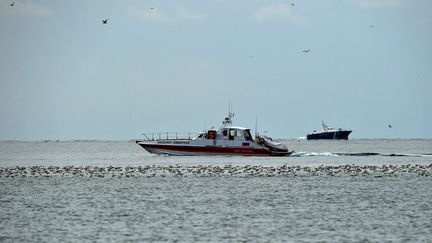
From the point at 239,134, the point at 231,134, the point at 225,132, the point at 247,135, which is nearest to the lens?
the point at 225,132

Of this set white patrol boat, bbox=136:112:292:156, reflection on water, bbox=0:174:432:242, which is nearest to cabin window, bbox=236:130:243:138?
white patrol boat, bbox=136:112:292:156

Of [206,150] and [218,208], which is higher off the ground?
[206,150]

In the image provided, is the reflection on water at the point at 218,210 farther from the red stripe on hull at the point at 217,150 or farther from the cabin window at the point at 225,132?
the cabin window at the point at 225,132

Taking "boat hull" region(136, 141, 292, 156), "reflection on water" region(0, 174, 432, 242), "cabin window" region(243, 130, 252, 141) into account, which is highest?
"cabin window" region(243, 130, 252, 141)

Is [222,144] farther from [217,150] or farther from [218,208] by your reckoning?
[218,208]

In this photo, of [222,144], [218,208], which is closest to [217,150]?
[222,144]

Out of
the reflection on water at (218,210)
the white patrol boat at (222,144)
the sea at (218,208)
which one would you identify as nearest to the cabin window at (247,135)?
the white patrol boat at (222,144)

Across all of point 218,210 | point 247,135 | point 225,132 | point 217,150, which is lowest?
point 218,210

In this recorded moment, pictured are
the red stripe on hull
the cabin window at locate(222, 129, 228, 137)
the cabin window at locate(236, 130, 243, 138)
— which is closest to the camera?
the red stripe on hull

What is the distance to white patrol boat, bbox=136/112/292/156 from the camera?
89.4 m

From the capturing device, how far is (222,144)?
89312 mm

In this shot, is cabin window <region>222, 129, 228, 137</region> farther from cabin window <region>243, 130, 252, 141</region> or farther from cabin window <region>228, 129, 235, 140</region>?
cabin window <region>243, 130, 252, 141</region>

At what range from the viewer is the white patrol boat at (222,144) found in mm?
89375

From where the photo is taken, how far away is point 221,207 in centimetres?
3772
